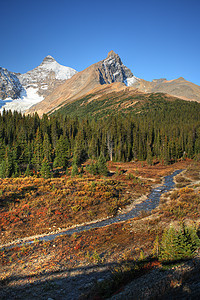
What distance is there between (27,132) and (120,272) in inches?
3777

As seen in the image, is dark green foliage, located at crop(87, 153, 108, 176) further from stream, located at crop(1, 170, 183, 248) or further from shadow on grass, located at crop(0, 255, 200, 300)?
shadow on grass, located at crop(0, 255, 200, 300)

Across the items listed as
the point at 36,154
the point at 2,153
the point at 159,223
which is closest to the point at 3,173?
the point at 36,154

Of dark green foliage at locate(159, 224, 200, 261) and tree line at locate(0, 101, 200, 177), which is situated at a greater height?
tree line at locate(0, 101, 200, 177)

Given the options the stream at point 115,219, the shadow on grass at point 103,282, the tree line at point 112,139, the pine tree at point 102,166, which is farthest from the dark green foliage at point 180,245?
the tree line at point 112,139

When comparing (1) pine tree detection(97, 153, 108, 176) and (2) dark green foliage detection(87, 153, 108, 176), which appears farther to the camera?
(2) dark green foliage detection(87, 153, 108, 176)

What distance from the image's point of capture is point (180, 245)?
11.3 metres

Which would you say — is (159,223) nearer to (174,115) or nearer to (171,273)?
(171,273)

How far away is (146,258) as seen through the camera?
13.3 metres

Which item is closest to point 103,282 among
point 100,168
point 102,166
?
point 102,166

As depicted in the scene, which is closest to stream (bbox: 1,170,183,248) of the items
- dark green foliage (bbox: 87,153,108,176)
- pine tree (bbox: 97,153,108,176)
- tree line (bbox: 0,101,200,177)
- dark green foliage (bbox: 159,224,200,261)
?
dark green foliage (bbox: 159,224,200,261)

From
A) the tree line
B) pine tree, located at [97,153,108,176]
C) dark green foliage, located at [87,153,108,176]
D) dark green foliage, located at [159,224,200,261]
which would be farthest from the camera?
the tree line

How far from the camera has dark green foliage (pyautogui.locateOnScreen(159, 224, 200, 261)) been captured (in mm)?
11055

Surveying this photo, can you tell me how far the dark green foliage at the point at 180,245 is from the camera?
435 inches

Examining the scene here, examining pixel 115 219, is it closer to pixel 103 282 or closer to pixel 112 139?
pixel 103 282
